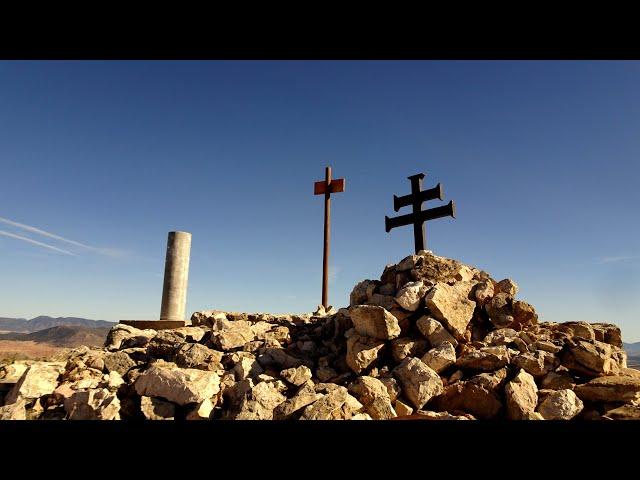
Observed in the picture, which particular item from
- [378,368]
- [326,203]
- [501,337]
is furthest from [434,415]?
[326,203]

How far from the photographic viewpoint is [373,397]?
5277 mm

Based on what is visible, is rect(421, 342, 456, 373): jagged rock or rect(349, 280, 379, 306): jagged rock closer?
rect(421, 342, 456, 373): jagged rock

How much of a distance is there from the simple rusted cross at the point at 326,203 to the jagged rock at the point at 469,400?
6774 millimetres

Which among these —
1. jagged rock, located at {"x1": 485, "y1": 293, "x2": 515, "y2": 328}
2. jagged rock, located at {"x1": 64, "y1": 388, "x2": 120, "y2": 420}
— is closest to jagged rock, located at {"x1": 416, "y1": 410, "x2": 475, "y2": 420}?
jagged rock, located at {"x1": 485, "y1": 293, "x2": 515, "y2": 328}

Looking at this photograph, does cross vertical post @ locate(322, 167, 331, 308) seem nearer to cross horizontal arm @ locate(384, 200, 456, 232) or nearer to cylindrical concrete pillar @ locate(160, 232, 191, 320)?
cross horizontal arm @ locate(384, 200, 456, 232)

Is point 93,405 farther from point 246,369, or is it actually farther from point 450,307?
point 450,307

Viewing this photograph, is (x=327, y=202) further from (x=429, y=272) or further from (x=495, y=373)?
(x=495, y=373)

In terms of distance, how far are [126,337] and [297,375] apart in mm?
4939

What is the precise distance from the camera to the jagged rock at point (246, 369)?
621cm

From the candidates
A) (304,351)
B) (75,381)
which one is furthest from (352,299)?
(75,381)

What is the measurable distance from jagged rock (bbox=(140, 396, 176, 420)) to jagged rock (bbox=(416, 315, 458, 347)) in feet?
14.4

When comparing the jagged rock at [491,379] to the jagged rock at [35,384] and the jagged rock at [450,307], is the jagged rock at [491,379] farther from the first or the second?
the jagged rock at [35,384]

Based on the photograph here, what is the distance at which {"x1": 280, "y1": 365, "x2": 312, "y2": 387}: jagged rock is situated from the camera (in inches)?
235
